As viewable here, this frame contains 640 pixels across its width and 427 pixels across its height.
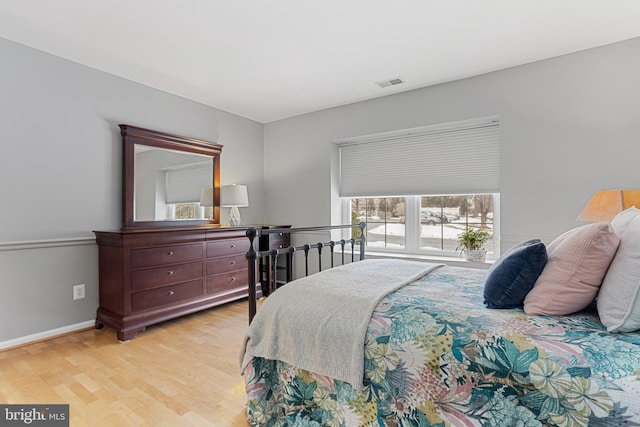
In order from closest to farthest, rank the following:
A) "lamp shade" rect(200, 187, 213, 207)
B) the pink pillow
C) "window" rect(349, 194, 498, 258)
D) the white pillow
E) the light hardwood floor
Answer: the white pillow < the pink pillow < the light hardwood floor < "window" rect(349, 194, 498, 258) < "lamp shade" rect(200, 187, 213, 207)

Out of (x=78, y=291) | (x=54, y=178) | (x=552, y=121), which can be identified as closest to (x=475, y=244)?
(x=552, y=121)

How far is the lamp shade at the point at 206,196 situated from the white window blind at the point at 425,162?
1.66 metres

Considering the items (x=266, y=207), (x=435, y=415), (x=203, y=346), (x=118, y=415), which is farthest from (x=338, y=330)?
(x=266, y=207)

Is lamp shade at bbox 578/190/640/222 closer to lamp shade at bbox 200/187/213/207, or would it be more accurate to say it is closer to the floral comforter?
the floral comforter

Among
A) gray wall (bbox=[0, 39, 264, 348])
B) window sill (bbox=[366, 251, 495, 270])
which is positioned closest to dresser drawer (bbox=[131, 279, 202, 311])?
gray wall (bbox=[0, 39, 264, 348])

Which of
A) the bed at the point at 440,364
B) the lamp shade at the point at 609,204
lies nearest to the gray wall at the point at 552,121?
the lamp shade at the point at 609,204

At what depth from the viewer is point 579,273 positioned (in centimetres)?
119

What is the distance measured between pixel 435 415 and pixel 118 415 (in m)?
1.61

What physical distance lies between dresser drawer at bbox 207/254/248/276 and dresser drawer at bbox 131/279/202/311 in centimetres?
19

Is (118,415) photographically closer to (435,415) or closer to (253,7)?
(435,415)

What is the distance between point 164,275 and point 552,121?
376 cm

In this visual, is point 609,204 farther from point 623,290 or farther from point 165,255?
point 165,255

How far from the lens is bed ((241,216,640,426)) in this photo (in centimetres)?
93

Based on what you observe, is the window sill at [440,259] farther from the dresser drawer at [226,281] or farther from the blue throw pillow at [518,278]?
the blue throw pillow at [518,278]
